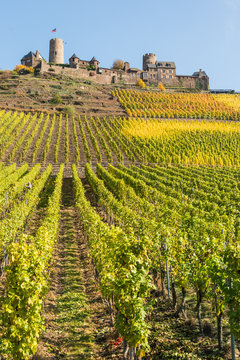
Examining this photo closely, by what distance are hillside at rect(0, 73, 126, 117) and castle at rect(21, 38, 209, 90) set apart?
10.3 metres

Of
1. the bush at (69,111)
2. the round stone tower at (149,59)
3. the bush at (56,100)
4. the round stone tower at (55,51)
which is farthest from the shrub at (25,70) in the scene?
the round stone tower at (149,59)

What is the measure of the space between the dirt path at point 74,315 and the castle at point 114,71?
283ft

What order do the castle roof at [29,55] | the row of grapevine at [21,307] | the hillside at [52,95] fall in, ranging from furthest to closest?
the castle roof at [29,55] < the hillside at [52,95] < the row of grapevine at [21,307]

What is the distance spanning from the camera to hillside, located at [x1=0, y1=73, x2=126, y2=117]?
6625 centimetres

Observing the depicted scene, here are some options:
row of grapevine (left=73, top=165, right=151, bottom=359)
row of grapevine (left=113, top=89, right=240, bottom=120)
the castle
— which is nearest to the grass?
row of grapevine (left=73, top=165, right=151, bottom=359)

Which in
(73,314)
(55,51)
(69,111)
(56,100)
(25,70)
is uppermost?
(55,51)

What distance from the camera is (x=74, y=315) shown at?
32.9 ft

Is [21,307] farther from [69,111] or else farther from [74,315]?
[69,111]

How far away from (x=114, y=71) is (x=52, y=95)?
39.8 m

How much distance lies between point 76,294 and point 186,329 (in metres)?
4.43

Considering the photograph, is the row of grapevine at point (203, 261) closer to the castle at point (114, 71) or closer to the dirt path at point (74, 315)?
the dirt path at point (74, 315)

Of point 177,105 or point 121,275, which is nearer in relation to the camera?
point 121,275

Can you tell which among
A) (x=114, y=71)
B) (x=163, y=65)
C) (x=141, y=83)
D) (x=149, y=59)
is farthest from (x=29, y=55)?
(x=163, y=65)

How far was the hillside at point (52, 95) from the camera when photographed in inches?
2608
